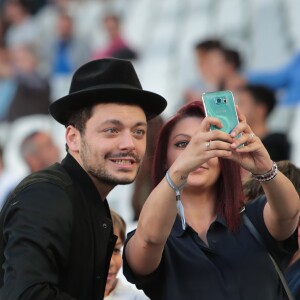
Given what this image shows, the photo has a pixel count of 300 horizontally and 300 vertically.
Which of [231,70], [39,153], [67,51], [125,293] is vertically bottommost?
[125,293]

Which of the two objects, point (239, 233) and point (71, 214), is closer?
point (71, 214)

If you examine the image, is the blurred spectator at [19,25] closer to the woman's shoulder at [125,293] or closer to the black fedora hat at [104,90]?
the woman's shoulder at [125,293]

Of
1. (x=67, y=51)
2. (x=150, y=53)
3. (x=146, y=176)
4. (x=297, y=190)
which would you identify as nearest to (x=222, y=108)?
(x=297, y=190)

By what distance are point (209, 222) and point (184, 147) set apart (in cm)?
27

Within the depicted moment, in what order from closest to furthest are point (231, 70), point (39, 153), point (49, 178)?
point (49, 178) < point (39, 153) < point (231, 70)

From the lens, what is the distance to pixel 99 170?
2764 mm

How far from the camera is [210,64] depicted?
312 inches

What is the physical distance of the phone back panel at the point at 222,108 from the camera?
2.62 meters

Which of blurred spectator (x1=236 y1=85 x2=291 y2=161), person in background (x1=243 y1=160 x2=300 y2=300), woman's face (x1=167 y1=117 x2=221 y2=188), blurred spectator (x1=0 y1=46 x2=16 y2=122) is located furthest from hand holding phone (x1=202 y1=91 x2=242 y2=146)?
blurred spectator (x1=0 y1=46 x2=16 y2=122)

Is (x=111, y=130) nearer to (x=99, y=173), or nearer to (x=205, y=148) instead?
(x=99, y=173)

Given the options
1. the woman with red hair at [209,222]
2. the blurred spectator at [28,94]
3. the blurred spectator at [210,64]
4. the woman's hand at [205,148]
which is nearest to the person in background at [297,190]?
the woman with red hair at [209,222]

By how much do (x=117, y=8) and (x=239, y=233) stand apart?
11.7 metres

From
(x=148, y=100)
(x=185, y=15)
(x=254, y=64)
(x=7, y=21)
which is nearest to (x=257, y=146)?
(x=148, y=100)

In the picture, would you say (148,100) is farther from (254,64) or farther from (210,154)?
(254,64)
